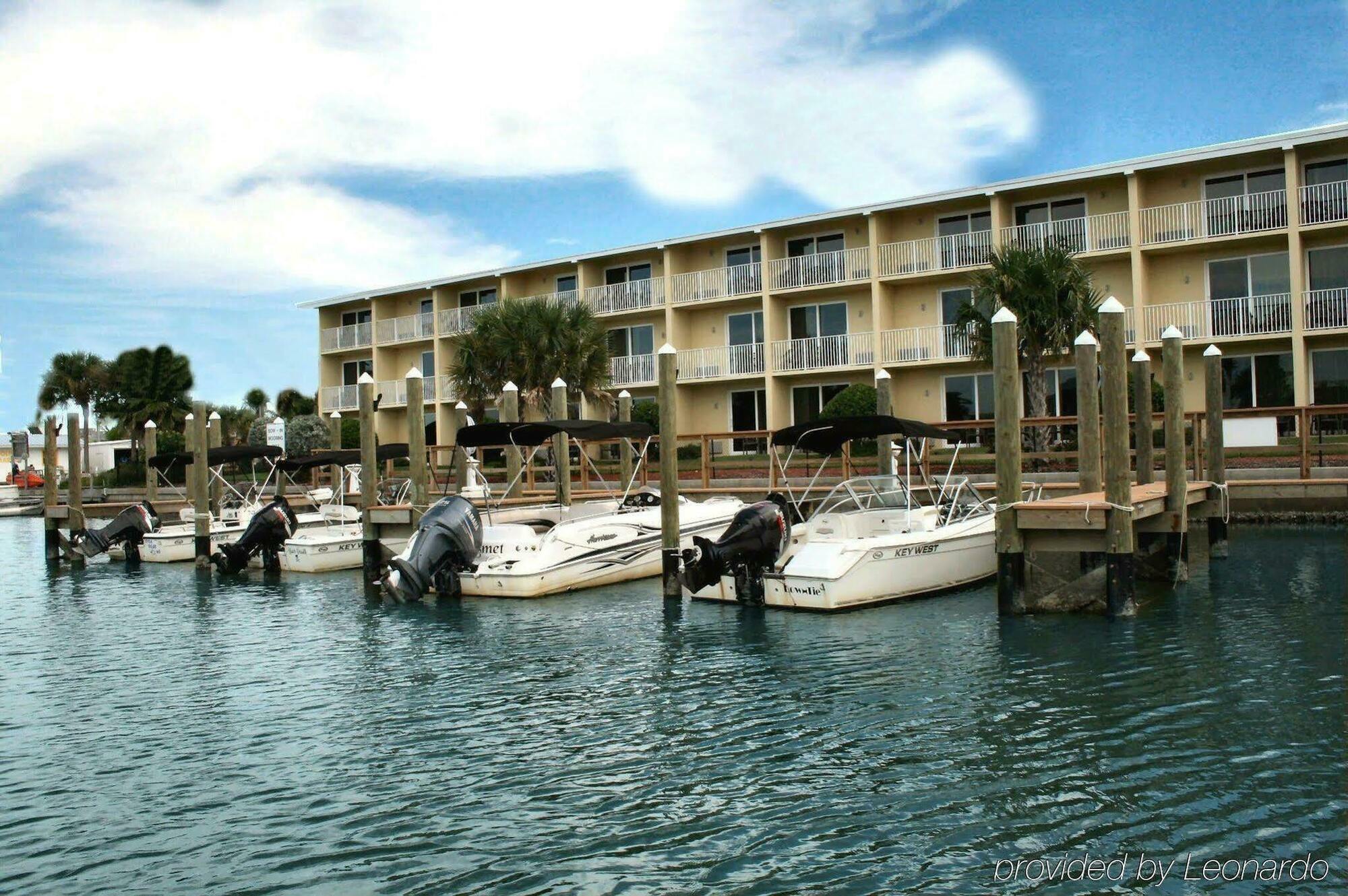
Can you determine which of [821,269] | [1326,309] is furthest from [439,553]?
[1326,309]

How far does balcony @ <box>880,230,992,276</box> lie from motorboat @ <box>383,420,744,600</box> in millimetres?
16524

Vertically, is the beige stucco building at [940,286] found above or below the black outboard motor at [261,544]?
above

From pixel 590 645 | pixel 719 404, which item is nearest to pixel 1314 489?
pixel 590 645

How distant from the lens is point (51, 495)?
1126 inches

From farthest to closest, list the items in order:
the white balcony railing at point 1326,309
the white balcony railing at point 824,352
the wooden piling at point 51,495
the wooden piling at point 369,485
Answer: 1. the white balcony railing at point 824,352
2. the white balcony railing at point 1326,309
3. the wooden piling at point 51,495
4. the wooden piling at point 369,485

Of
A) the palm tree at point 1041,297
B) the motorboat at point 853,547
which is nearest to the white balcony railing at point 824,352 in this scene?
the palm tree at point 1041,297

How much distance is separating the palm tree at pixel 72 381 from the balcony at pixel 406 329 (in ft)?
112

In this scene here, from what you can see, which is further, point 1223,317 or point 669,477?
point 1223,317

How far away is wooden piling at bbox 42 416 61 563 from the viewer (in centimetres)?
2797

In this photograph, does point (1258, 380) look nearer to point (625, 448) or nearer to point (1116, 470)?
point (625, 448)

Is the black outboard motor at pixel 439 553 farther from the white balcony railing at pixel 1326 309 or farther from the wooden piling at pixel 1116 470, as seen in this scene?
the white balcony railing at pixel 1326 309

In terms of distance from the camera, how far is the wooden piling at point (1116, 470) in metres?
13.3

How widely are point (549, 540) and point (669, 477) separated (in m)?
2.59

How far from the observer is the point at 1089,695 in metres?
10.2
